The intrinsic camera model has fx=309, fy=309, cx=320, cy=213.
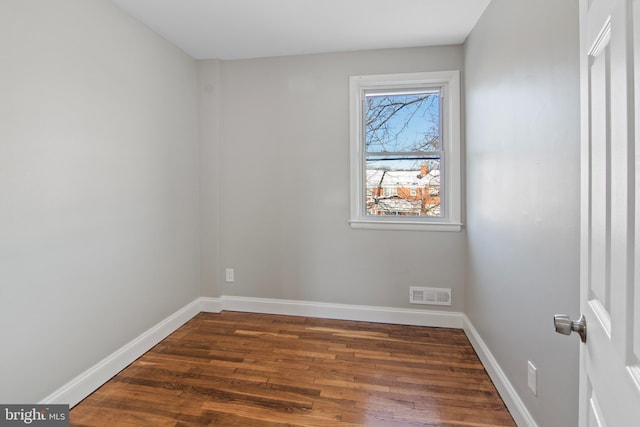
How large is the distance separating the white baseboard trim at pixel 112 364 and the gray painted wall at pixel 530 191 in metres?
2.44

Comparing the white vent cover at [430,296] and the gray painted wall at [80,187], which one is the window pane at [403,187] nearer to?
the white vent cover at [430,296]

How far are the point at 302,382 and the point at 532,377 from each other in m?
1.26

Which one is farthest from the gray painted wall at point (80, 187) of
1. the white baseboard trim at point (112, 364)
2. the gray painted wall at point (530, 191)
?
the gray painted wall at point (530, 191)

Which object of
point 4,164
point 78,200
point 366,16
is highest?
point 366,16

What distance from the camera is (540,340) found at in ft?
4.67

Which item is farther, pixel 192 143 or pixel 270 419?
pixel 192 143

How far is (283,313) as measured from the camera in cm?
302

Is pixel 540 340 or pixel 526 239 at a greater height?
pixel 526 239

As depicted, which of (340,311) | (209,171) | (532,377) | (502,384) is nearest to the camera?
(532,377)

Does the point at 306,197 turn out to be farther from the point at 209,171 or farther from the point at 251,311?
the point at 251,311

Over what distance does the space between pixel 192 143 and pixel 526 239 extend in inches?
109

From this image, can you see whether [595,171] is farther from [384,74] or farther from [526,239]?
[384,74]

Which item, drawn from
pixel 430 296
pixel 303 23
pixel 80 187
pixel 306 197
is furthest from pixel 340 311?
pixel 303 23

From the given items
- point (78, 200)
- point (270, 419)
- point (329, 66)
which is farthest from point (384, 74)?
point (270, 419)
